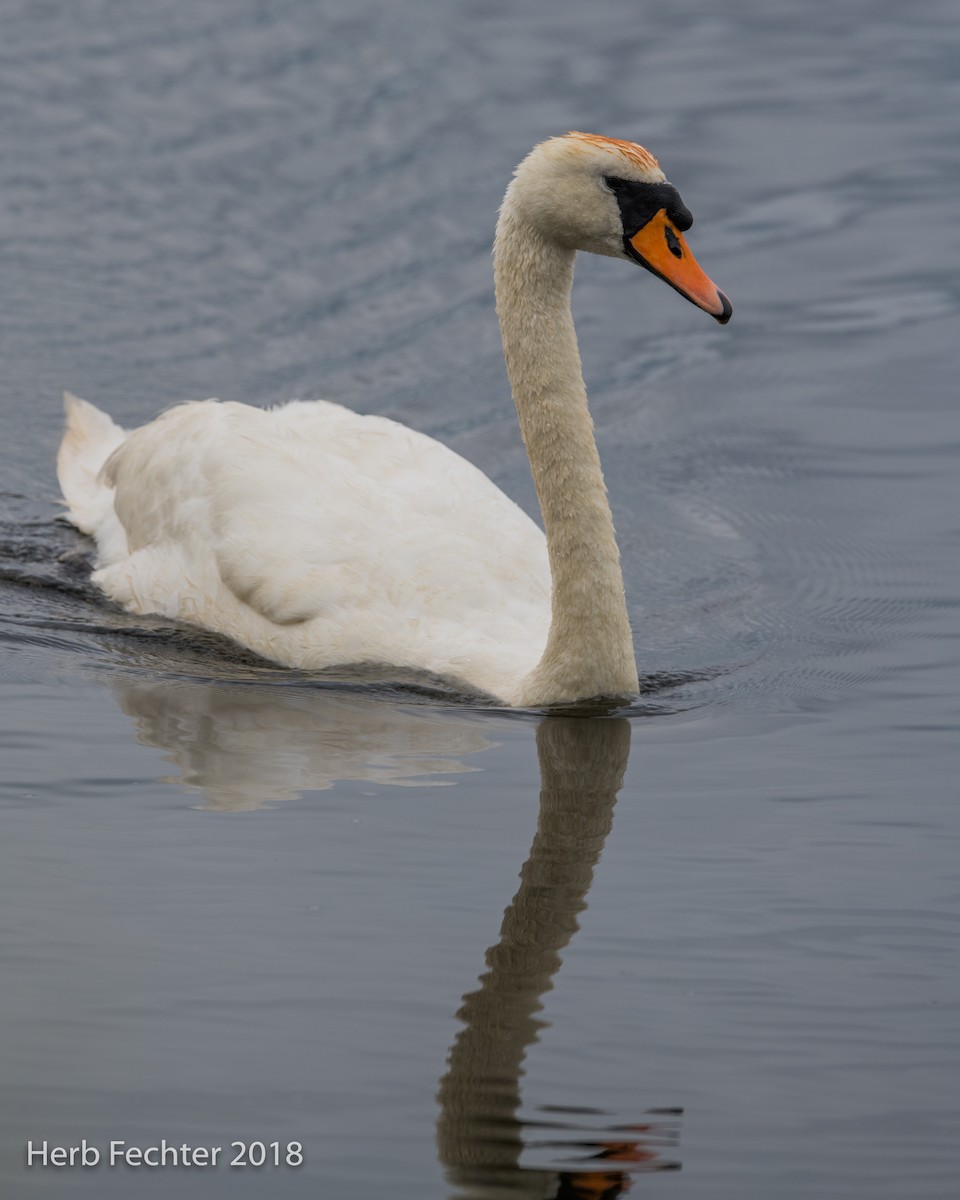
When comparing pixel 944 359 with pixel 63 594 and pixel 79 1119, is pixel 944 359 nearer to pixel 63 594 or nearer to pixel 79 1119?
pixel 63 594

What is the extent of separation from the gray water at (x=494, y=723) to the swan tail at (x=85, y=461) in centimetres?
31

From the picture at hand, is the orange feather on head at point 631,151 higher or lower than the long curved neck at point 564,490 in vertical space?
higher

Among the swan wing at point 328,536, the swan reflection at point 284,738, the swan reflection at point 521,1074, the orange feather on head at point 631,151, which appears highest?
the orange feather on head at point 631,151

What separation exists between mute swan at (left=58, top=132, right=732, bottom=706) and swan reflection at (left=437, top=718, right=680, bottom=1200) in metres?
1.28

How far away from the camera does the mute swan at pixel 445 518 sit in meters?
8.13

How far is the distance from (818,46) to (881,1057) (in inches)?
634

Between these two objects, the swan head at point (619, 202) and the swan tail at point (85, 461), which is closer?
the swan head at point (619, 202)

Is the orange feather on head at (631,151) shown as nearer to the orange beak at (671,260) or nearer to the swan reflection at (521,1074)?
the orange beak at (671,260)

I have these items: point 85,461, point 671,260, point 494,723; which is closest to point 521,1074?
point 494,723

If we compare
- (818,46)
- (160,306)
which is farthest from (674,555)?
(818,46)

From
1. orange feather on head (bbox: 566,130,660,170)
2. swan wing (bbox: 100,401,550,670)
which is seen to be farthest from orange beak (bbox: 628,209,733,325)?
swan wing (bbox: 100,401,550,670)

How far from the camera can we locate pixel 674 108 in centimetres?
1845

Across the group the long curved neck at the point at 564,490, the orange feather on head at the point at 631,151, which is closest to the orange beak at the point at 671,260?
the orange feather on head at the point at 631,151

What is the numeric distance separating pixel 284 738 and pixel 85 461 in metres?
4.29
